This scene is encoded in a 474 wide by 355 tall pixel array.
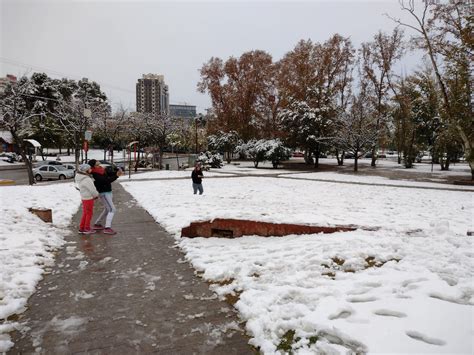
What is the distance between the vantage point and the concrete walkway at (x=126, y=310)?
3033 mm

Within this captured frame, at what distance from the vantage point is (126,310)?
3758 millimetres

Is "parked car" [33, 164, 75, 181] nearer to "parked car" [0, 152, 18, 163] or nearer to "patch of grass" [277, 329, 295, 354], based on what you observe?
"parked car" [0, 152, 18, 163]

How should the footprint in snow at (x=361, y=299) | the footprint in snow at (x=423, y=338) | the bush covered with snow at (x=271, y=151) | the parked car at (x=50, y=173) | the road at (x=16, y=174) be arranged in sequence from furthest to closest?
the bush covered with snow at (x=271, y=151)
the parked car at (x=50, y=173)
the road at (x=16, y=174)
the footprint in snow at (x=361, y=299)
the footprint in snow at (x=423, y=338)

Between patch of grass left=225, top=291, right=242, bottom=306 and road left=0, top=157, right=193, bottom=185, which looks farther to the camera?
road left=0, top=157, right=193, bottom=185

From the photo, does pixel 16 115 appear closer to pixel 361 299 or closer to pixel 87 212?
pixel 87 212

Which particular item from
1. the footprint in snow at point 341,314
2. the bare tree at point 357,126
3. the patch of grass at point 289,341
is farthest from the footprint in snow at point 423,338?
the bare tree at point 357,126

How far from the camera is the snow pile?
12.8 feet

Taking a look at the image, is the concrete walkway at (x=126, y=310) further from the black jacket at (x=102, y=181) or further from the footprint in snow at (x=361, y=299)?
the black jacket at (x=102, y=181)

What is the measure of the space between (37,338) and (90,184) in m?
4.56

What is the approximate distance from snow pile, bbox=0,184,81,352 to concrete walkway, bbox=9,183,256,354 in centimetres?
16

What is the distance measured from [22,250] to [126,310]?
3.20m

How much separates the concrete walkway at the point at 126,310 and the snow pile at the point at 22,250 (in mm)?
165

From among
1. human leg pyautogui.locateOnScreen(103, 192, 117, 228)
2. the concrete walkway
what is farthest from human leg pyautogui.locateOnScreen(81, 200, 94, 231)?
the concrete walkway

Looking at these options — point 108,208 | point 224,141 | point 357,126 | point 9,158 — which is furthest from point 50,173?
point 357,126
